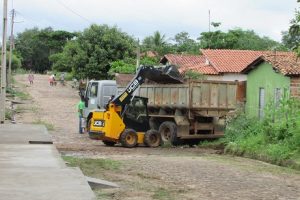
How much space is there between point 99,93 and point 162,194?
1499cm

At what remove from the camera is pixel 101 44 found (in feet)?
155

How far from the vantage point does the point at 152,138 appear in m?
20.6

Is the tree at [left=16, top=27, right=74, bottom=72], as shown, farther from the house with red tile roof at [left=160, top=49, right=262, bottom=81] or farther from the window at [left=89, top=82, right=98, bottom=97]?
the window at [left=89, top=82, right=98, bottom=97]

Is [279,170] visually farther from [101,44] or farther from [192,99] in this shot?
[101,44]

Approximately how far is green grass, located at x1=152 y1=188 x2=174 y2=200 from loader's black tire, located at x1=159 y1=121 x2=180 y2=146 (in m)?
10.5

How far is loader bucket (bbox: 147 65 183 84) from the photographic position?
2077 cm

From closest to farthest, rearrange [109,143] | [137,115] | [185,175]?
[185,175], [137,115], [109,143]

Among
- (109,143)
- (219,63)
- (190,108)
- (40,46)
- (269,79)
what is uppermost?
(40,46)

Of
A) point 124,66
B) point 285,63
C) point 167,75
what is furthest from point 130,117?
point 124,66

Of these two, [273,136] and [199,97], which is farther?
[199,97]

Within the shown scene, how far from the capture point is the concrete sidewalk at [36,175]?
7609mm

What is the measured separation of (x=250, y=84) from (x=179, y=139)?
11887 millimetres

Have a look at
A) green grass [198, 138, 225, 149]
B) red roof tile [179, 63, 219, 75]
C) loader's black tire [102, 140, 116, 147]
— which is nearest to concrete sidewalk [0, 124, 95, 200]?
loader's black tire [102, 140, 116, 147]

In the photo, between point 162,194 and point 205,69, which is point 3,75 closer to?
point 162,194
